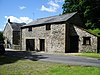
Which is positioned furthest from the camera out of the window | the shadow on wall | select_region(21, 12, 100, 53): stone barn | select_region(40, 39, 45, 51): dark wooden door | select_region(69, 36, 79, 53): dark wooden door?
select_region(40, 39, 45, 51): dark wooden door

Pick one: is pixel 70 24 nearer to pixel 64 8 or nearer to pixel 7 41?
pixel 64 8

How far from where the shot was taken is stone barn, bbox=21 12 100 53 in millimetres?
35750

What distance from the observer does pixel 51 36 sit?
40.9 meters

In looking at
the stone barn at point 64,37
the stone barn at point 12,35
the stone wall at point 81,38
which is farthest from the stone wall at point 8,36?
the stone wall at point 81,38

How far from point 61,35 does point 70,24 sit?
8.02 feet

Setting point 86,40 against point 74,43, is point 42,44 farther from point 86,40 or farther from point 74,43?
point 86,40

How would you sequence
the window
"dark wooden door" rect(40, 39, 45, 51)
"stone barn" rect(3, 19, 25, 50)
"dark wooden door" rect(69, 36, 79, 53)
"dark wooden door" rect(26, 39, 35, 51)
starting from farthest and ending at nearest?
"stone barn" rect(3, 19, 25, 50) → "dark wooden door" rect(26, 39, 35, 51) → "dark wooden door" rect(40, 39, 45, 51) → "dark wooden door" rect(69, 36, 79, 53) → the window

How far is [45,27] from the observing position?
42.6m

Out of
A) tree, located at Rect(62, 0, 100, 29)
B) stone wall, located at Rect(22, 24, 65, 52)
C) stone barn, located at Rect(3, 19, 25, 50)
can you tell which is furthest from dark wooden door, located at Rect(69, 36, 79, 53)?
stone barn, located at Rect(3, 19, 25, 50)

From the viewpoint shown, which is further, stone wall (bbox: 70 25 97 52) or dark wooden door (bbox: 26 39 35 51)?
dark wooden door (bbox: 26 39 35 51)

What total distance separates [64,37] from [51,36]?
3440 millimetres

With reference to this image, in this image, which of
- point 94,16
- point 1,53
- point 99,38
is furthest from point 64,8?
point 1,53

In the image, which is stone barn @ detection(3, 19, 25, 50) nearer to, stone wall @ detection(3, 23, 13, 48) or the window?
stone wall @ detection(3, 23, 13, 48)

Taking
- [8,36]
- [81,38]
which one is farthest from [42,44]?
[8,36]
